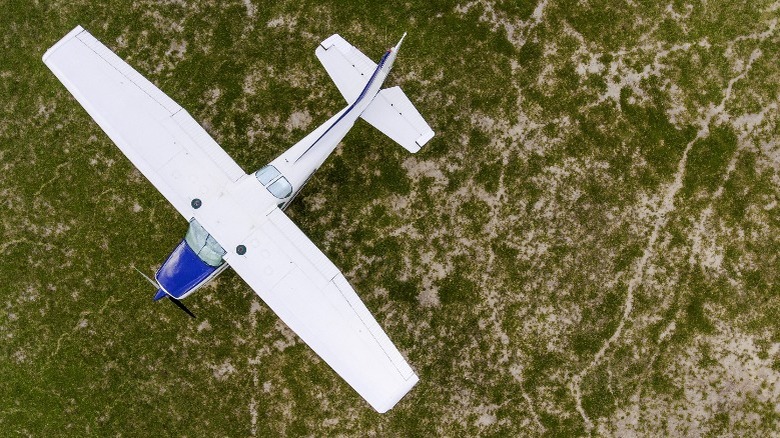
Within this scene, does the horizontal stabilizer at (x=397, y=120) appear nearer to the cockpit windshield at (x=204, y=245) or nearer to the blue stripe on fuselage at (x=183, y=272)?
the cockpit windshield at (x=204, y=245)

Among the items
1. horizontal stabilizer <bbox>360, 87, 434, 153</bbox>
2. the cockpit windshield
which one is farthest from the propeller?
horizontal stabilizer <bbox>360, 87, 434, 153</bbox>

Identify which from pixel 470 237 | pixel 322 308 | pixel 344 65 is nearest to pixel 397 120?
pixel 344 65

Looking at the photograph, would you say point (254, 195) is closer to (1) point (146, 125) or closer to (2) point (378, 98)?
(1) point (146, 125)

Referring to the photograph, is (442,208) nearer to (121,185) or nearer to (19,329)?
(121,185)

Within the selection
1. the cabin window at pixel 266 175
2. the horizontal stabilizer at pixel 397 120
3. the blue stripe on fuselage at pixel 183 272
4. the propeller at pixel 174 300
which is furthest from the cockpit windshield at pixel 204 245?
the horizontal stabilizer at pixel 397 120

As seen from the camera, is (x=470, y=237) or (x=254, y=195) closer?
(x=254, y=195)

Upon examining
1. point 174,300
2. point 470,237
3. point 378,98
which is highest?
point 378,98

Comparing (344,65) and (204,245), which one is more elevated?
(344,65)

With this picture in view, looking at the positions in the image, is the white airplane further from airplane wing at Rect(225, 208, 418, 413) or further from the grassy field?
the grassy field
